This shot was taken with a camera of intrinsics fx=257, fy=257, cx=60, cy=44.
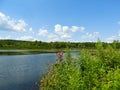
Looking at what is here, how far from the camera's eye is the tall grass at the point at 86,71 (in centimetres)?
1060

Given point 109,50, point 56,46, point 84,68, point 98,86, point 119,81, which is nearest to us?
point 119,81

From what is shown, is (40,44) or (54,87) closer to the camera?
(54,87)

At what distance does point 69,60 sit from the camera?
47.6ft

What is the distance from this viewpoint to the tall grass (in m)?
10.6

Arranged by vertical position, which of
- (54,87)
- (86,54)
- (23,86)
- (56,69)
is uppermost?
(86,54)

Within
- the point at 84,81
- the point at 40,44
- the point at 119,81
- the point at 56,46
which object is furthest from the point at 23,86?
the point at 40,44

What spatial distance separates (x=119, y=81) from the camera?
28.8 ft

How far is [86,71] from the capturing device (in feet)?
39.8

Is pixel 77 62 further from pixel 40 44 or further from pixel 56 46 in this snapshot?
pixel 40 44

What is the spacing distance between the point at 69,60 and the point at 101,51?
2.04 m

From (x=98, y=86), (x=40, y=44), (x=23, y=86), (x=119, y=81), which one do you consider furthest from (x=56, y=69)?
(x=40, y=44)

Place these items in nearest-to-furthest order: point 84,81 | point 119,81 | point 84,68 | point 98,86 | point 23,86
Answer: point 119,81 < point 98,86 < point 84,81 < point 84,68 < point 23,86

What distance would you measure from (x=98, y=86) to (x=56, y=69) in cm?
443

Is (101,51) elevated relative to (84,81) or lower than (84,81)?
elevated
